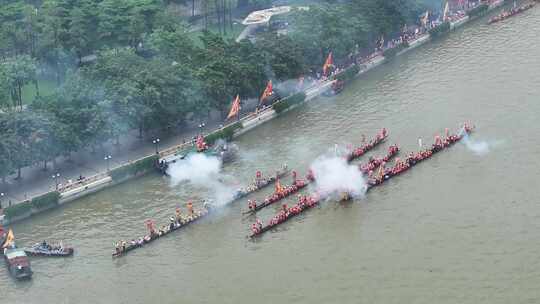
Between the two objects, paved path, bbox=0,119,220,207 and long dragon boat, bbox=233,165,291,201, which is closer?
long dragon boat, bbox=233,165,291,201

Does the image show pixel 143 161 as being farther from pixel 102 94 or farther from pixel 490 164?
pixel 490 164

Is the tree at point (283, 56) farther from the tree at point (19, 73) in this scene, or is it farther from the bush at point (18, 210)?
the bush at point (18, 210)

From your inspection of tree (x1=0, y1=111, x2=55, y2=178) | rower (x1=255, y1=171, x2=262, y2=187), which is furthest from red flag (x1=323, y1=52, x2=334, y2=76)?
tree (x1=0, y1=111, x2=55, y2=178)

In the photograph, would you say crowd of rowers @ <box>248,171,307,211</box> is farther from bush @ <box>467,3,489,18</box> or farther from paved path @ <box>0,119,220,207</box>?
bush @ <box>467,3,489,18</box>

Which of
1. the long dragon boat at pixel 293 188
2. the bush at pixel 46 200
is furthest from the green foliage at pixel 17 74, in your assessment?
the long dragon boat at pixel 293 188

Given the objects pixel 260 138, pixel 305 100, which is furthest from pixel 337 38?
pixel 260 138

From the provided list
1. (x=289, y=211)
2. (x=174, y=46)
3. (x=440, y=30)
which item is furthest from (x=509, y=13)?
(x=289, y=211)
